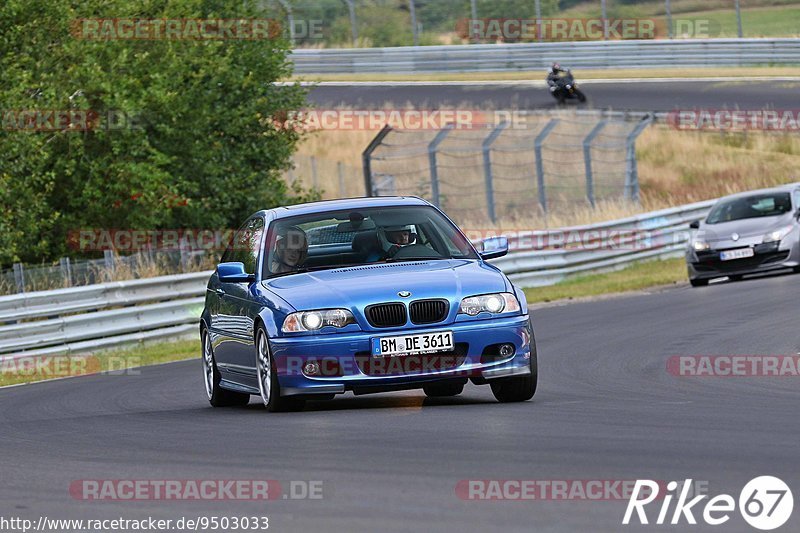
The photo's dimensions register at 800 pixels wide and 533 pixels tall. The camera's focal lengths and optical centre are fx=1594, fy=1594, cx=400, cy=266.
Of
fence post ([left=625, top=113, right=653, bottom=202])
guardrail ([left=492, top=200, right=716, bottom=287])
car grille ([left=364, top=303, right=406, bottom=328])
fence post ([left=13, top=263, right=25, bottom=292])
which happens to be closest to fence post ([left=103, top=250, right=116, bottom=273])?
fence post ([left=13, top=263, right=25, bottom=292])

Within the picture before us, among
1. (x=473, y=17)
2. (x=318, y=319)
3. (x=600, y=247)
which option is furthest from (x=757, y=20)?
(x=318, y=319)

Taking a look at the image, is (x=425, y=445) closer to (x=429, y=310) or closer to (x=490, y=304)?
(x=429, y=310)

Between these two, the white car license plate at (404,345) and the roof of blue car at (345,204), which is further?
the roof of blue car at (345,204)

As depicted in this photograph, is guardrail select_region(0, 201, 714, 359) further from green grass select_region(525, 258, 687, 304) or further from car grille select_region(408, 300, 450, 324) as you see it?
car grille select_region(408, 300, 450, 324)

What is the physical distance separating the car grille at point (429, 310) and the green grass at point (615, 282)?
1409 centimetres

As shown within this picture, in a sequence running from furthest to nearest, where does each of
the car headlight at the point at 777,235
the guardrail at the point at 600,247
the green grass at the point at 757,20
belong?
the green grass at the point at 757,20 → the guardrail at the point at 600,247 → the car headlight at the point at 777,235

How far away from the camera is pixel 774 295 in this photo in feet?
65.6

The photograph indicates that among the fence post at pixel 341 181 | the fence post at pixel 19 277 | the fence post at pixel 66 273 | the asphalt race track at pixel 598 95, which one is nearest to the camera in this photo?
the fence post at pixel 19 277

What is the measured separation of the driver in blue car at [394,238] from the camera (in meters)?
11.2

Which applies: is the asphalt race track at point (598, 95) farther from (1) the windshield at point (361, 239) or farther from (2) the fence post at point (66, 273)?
(1) the windshield at point (361, 239)

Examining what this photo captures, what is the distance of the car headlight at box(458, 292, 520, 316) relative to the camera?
1027 cm

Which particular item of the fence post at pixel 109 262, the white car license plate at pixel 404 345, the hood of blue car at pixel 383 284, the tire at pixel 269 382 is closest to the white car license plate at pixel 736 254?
the fence post at pixel 109 262

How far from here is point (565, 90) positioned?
4428cm

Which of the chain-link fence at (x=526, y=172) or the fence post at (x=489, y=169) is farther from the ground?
the fence post at (x=489, y=169)
